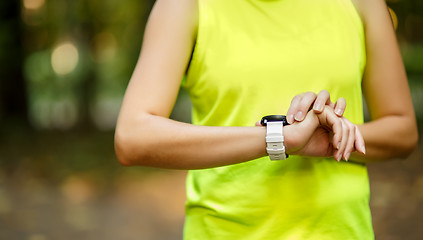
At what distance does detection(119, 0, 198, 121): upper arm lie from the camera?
1.59 m

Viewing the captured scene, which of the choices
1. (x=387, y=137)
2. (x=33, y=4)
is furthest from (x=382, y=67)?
(x=33, y=4)

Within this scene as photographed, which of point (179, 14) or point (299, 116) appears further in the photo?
point (179, 14)

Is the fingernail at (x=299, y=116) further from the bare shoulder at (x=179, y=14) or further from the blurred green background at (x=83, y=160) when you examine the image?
the blurred green background at (x=83, y=160)

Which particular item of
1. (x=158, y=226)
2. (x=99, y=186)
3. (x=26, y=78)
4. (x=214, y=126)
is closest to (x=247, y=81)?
(x=214, y=126)

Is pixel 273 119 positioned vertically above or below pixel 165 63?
below

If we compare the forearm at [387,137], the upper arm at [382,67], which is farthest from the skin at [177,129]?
the upper arm at [382,67]

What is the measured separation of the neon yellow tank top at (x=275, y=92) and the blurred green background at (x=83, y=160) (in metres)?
4.62

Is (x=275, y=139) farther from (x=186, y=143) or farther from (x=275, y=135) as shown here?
(x=186, y=143)

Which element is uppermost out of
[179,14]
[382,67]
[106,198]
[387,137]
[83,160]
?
[179,14]

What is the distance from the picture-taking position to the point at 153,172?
31.7ft

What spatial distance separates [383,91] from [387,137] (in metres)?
0.15

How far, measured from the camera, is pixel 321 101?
148cm

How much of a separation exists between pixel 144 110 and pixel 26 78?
1458 cm

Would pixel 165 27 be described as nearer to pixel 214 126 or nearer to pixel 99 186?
pixel 214 126
